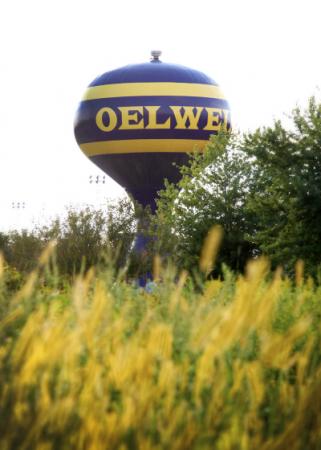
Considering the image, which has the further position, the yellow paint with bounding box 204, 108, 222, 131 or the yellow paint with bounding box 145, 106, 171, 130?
the yellow paint with bounding box 204, 108, 222, 131

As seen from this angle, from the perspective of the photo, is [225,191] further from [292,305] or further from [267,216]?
[292,305]

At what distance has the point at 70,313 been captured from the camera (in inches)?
349

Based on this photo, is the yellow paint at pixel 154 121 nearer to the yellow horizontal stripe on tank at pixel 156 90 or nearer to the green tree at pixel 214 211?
the yellow horizontal stripe on tank at pixel 156 90

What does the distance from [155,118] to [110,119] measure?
301 centimetres

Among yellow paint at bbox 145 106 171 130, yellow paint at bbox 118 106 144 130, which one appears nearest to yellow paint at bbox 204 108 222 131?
yellow paint at bbox 145 106 171 130

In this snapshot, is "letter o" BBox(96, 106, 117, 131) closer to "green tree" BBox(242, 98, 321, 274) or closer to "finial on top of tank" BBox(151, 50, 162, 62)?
"finial on top of tank" BBox(151, 50, 162, 62)

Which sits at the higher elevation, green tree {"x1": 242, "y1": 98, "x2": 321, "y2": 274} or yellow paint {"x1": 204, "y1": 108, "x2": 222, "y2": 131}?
yellow paint {"x1": 204, "y1": 108, "x2": 222, "y2": 131}

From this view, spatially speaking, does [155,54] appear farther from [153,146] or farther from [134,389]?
[134,389]

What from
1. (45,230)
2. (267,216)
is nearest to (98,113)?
(45,230)

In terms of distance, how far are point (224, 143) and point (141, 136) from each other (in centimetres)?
635

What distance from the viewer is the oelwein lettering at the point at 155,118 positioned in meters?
58.4

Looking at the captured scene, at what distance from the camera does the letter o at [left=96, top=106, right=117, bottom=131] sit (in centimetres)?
5950

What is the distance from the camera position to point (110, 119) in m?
59.8

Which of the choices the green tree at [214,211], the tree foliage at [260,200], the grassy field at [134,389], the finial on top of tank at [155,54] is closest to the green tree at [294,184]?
the tree foliage at [260,200]
